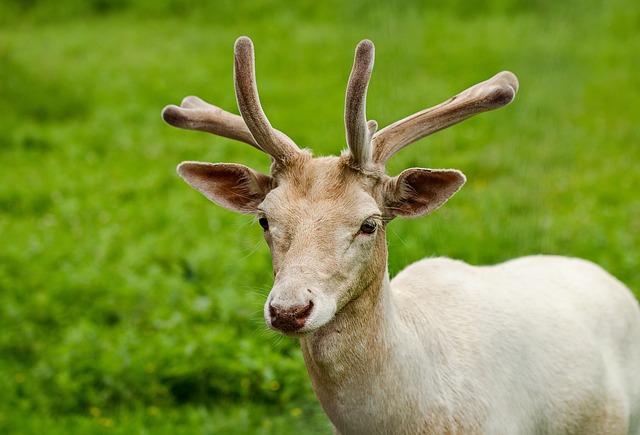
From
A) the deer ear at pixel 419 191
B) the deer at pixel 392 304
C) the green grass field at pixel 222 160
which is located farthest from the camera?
the green grass field at pixel 222 160

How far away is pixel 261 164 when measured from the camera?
32.3 ft

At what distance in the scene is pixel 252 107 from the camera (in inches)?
129

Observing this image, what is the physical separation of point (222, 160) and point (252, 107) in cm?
694

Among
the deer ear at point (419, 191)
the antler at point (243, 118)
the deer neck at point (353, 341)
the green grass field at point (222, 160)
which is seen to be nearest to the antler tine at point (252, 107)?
the antler at point (243, 118)

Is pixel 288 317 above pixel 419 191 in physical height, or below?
below

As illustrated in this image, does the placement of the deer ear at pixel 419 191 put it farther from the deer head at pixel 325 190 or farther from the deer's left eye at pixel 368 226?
the deer's left eye at pixel 368 226

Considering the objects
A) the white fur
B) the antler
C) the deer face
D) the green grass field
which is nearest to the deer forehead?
the deer face

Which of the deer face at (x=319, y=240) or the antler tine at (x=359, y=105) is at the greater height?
the antler tine at (x=359, y=105)

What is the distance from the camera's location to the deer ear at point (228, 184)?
3.59m

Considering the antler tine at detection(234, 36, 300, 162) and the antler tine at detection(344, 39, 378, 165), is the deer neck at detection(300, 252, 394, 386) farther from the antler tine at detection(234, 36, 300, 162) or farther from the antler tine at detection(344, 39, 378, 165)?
the antler tine at detection(234, 36, 300, 162)

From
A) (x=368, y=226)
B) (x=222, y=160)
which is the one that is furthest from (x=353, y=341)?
(x=222, y=160)

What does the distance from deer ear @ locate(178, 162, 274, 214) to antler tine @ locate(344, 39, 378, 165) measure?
1.44 feet

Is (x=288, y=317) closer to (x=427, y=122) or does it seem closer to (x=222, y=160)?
(x=427, y=122)

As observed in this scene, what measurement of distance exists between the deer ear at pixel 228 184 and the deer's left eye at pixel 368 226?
498 millimetres
